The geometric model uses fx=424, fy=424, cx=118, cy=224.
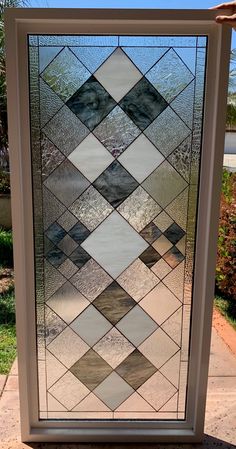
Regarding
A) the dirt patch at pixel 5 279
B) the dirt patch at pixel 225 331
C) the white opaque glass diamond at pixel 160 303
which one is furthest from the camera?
the dirt patch at pixel 5 279

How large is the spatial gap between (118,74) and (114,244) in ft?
2.97

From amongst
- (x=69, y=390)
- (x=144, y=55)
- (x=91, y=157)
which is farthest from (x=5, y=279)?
(x=144, y=55)

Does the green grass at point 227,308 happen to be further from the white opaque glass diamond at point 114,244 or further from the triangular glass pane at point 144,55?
the triangular glass pane at point 144,55

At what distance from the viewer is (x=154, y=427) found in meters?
2.62

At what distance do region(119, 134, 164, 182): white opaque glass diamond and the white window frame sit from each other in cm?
27

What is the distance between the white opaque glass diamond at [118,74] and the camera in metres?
2.15

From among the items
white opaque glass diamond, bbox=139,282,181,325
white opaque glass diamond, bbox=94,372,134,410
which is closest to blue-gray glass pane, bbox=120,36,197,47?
white opaque glass diamond, bbox=139,282,181,325

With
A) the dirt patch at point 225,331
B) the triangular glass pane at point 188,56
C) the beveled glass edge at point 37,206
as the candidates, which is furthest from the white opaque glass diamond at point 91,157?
the dirt patch at point 225,331

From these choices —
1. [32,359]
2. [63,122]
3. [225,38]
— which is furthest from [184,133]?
[32,359]

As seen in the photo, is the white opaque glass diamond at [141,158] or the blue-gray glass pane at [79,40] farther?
the white opaque glass diamond at [141,158]

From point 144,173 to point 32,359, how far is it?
1.27 metres

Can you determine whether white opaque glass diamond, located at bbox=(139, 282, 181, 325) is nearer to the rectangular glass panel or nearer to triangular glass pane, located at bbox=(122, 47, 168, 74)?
the rectangular glass panel

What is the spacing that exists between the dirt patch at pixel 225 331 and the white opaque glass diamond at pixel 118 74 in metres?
2.76

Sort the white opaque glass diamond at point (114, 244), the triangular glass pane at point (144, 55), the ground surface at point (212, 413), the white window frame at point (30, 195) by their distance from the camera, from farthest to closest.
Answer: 1. the ground surface at point (212, 413)
2. the white opaque glass diamond at point (114, 244)
3. the triangular glass pane at point (144, 55)
4. the white window frame at point (30, 195)
